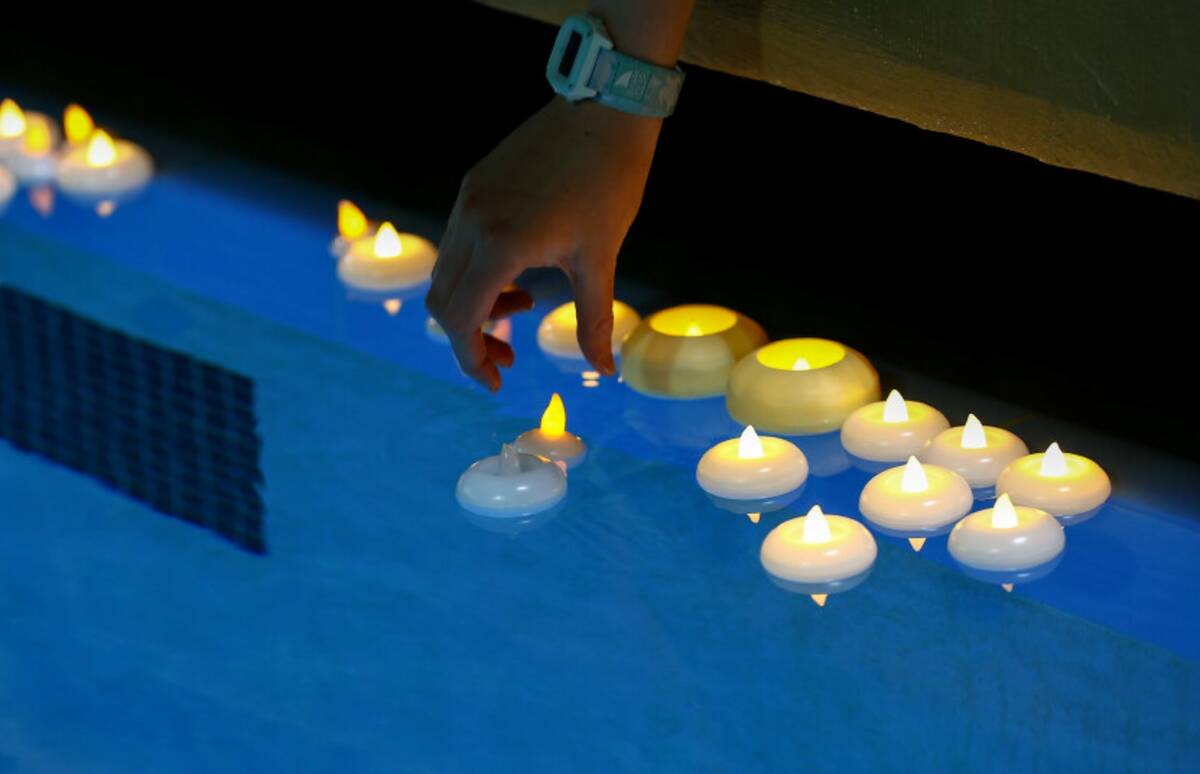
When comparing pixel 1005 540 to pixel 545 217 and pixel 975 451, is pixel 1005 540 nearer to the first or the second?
pixel 975 451

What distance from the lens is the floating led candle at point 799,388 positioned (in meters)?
1.25

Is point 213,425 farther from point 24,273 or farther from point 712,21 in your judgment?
point 712,21

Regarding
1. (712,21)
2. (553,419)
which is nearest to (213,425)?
(553,419)

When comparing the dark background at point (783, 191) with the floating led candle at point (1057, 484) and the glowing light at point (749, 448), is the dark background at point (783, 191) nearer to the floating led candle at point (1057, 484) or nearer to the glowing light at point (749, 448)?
the floating led candle at point (1057, 484)

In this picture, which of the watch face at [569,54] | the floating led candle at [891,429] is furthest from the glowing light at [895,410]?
the watch face at [569,54]

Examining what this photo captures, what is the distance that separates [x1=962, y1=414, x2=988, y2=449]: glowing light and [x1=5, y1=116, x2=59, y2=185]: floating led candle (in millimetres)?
1084

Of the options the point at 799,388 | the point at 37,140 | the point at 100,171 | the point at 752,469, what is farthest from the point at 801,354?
the point at 37,140

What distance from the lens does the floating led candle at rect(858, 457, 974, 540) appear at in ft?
3.67

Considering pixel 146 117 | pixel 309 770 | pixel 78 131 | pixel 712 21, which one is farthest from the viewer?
pixel 146 117

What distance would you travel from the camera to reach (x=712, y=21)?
1.36m

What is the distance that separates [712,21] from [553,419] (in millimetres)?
376

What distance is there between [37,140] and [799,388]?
993 millimetres

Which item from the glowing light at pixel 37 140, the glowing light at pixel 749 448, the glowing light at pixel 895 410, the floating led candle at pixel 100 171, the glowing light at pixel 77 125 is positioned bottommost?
the glowing light at pixel 749 448

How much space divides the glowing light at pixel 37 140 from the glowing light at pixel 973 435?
112cm
